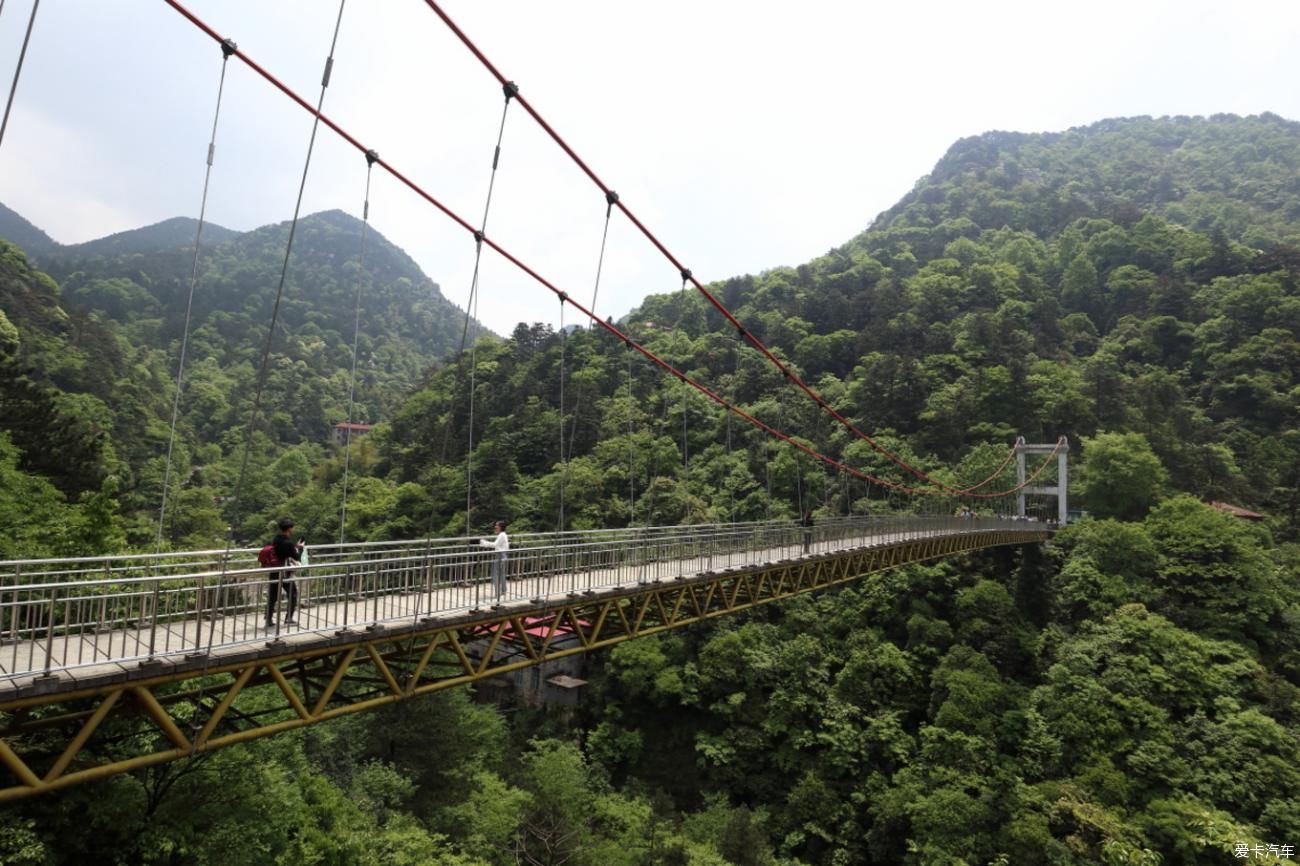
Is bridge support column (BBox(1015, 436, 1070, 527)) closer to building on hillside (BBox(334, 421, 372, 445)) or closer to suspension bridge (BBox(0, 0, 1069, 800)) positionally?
suspension bridge (BBox(0, 0, 1069, 800))

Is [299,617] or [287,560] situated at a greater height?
[287,560]

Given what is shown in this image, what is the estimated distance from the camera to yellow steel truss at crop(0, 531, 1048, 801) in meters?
4.38

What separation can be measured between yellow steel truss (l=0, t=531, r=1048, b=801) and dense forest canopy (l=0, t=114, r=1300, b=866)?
1.43m

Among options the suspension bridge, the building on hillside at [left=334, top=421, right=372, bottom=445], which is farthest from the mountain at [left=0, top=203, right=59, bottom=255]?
the suspension bridge

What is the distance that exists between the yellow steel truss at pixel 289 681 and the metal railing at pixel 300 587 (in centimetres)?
23

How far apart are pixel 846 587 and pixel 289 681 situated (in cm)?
2192

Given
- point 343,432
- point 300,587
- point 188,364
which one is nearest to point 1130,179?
point 343,432

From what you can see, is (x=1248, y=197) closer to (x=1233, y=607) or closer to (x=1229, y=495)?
(x=1229, y=495)

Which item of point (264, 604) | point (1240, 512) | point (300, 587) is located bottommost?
point (264, 604)

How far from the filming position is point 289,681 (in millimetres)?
7473

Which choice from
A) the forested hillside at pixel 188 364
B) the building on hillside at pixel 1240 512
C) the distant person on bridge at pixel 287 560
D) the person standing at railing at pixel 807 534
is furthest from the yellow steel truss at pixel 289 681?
the building on hillside at pixel 1240 512

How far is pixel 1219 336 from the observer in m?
32.7

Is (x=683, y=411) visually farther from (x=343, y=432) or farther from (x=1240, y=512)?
(x=343, y=432)

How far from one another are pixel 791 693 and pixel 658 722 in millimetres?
5701
